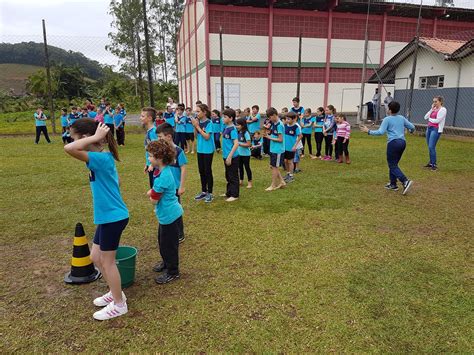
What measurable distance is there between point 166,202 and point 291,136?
206 inches

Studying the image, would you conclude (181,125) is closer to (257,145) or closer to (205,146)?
(257,145)

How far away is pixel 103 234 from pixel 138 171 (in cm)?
679

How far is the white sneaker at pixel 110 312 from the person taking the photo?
3.20 meters

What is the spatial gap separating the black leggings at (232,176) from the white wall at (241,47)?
52.6ft

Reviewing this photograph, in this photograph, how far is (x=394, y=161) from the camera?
7262 mm

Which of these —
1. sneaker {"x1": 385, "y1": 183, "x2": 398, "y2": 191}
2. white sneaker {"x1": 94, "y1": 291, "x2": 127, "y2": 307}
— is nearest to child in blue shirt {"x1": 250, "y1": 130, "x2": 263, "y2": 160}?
sneaker {"x1": 385, "y1": 183, "x2": 398, "y2": 191}

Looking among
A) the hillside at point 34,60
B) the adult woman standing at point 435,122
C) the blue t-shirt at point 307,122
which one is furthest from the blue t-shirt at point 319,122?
the hillside at point 34,60

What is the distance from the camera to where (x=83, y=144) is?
110 inches

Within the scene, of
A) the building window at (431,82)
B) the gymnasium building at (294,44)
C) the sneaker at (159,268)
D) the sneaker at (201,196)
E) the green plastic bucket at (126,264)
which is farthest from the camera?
the gymnasium building at (294,44)

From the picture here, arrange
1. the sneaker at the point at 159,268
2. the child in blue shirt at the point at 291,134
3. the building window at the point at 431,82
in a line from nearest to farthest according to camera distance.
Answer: the sneaker at the point at 159,268
the child in blue shirt at the point at 291,134
the building window at the point at 431,82

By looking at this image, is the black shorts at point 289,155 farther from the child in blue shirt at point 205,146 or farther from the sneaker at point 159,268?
the sneaker at point 159,268

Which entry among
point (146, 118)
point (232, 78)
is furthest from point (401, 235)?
point (232, 78)

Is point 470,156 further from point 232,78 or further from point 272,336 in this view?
point 232,78

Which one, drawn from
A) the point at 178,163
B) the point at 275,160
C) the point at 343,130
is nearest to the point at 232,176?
the point at 275,160
